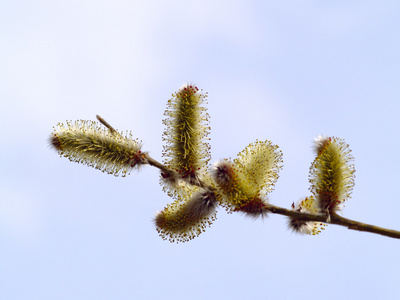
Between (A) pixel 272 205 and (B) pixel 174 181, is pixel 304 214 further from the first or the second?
(B) pixel 174 181

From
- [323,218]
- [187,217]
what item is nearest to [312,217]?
[323,218]

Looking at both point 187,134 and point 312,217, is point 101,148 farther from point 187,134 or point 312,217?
point 312,217

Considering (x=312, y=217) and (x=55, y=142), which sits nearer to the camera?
(x=312, y=217)

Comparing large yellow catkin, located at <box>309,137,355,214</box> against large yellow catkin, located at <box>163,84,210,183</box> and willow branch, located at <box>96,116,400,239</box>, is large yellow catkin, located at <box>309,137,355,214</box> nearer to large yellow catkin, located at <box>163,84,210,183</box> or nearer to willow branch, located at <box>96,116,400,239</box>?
willow branch, located at <box>96,116,400,239</box>

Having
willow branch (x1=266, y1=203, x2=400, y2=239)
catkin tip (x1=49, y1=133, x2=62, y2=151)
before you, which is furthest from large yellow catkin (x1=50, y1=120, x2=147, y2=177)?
willow branch (x1=266, y1=203, x2=400, y2=239)

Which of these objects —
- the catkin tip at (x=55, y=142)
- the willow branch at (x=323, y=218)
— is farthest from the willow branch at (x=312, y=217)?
the catkin tip at (x=55, y=142)

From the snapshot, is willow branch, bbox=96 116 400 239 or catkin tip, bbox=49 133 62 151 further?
catkin tip, bbox=49 133 62 151

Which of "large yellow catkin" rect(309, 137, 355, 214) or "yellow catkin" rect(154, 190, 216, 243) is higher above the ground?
"large yellow catkin" rect(309, 137, 355, 214)

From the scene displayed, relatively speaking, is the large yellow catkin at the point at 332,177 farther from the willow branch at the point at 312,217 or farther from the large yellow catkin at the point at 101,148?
the large yellow catkin at the point at 101,148

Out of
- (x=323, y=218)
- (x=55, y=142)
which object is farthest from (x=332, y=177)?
(x=55, y=142)

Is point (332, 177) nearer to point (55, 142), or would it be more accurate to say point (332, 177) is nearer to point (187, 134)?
point (187, 134)

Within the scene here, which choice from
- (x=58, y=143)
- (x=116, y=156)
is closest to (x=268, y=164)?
(x=116, y=156)
